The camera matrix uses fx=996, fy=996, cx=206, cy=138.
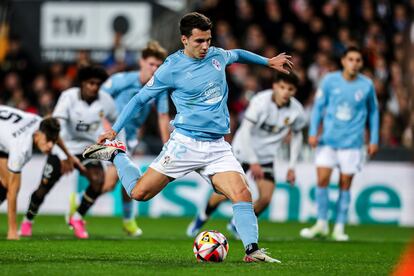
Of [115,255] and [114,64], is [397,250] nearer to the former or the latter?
[115,255]

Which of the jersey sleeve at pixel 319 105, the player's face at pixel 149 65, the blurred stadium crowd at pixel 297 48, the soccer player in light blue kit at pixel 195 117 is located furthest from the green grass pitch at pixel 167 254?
the blurred stadium crowd at pixel 297 48

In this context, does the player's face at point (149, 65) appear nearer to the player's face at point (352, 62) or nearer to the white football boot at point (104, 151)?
the player's face at point (352, 62)

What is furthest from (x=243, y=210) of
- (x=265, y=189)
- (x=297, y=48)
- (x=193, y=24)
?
(x=297, y=48)

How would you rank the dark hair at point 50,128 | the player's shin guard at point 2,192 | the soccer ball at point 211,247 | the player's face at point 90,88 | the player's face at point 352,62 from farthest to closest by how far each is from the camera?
the player's face at point 352,62, the player's face at point 90,88, the player's shin guard at point 2,192, the dark hair at point 50,128, the soccer ball at point 211,247

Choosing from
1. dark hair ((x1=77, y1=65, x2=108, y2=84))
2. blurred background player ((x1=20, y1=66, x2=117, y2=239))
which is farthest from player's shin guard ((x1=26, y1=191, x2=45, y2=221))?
dark hair ((x1=77, y1=65, x2=108, y2=84))

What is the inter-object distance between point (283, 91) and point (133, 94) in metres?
2.17

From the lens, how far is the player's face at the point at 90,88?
13586 millimetres

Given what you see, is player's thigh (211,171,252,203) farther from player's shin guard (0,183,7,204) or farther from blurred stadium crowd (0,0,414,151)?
blurred stadium crowd (0,0,414,151)

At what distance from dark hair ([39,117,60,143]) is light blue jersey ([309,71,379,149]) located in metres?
3.99

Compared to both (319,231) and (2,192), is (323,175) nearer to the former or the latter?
(319,231)

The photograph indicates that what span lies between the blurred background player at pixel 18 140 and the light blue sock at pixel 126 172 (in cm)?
196

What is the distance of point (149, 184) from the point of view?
32.4 feet

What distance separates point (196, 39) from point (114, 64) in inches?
497

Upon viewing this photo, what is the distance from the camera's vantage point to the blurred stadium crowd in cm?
2067
